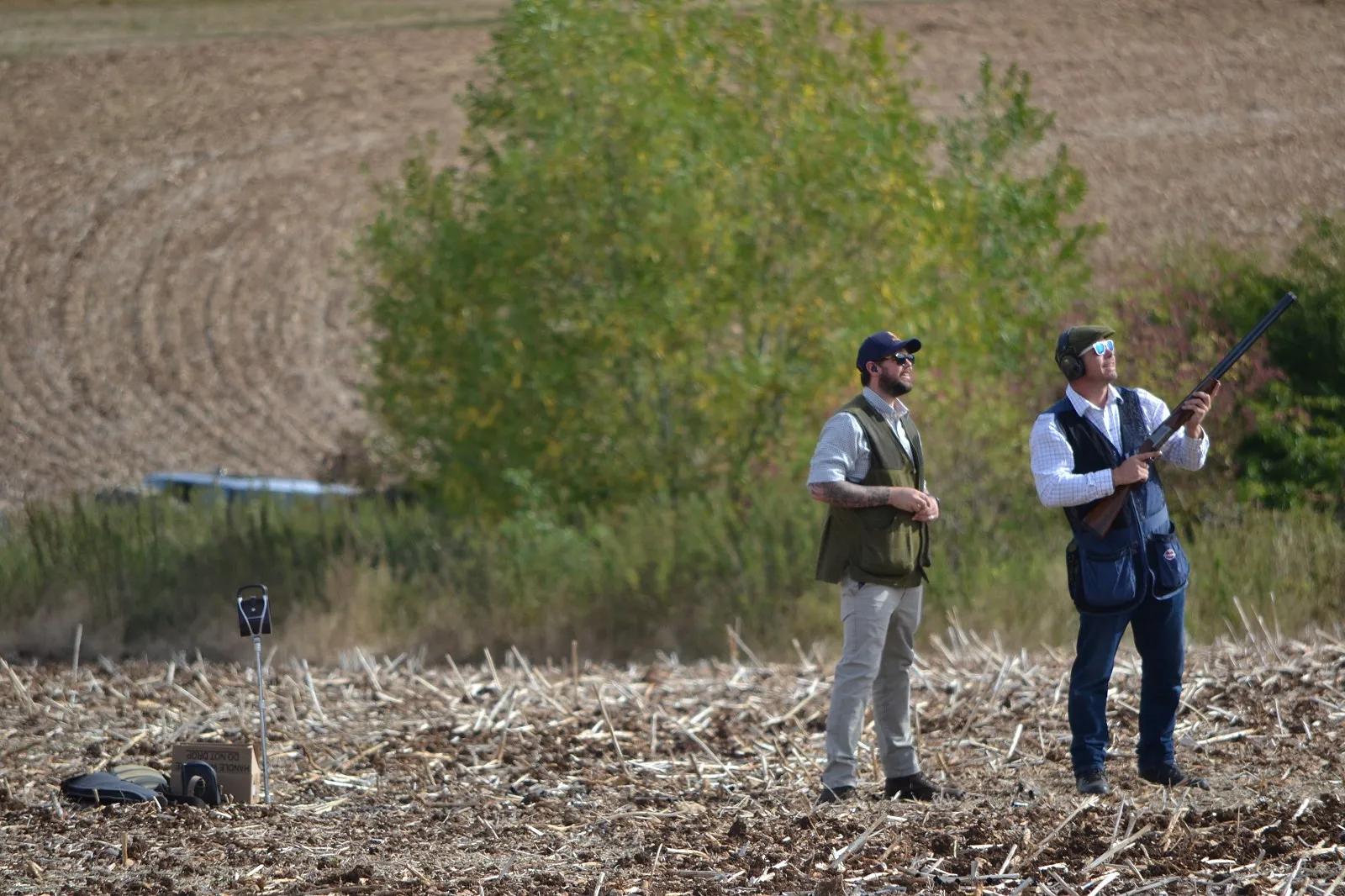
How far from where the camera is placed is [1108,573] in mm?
6535

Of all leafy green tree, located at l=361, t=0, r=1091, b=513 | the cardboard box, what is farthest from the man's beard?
leafy green tree, located at l=361, t=0, r=1091, b=513

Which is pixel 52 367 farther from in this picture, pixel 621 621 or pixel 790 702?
pixel 790 702

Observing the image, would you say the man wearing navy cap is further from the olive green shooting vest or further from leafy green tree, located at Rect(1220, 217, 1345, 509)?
leafy green tree, located at Rect(1220, 217, 1345, 509)

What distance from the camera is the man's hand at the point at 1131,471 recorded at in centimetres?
639

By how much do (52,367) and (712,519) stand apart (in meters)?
18.7

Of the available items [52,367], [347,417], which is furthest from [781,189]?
[52,367]

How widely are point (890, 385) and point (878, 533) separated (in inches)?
22.8

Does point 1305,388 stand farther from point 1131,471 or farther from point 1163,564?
point 1131,471

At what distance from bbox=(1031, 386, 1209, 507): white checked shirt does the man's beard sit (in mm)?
530

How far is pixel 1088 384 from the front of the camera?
664 centimetres

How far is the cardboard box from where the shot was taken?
275 inches

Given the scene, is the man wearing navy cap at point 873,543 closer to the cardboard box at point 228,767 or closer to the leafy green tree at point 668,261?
the cardboard box at point 228,767

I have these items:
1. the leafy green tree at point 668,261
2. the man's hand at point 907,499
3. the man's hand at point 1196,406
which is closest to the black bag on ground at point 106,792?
the man's hand at point 907,499

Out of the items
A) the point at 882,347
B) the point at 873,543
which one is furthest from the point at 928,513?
the point at 882,347
